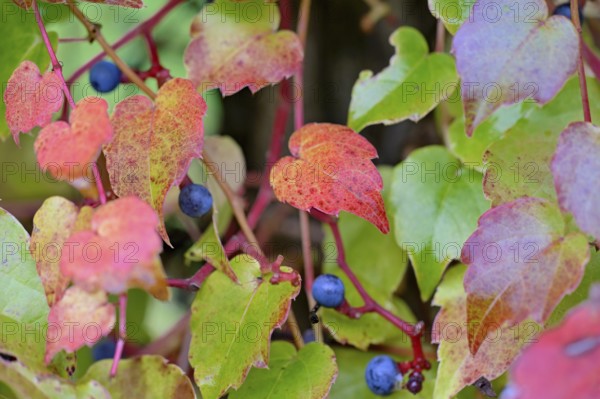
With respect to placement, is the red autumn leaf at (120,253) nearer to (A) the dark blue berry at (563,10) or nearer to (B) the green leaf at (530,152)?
(B) the green leaf at (530,152)

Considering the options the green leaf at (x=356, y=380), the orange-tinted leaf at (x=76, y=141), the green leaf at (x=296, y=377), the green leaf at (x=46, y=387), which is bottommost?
the green leaf at (x=356, y=380)

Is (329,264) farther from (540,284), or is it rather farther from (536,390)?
(536,390)

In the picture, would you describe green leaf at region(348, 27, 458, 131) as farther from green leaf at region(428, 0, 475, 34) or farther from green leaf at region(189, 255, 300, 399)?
green leaf at region(189, 255, 300, 399)

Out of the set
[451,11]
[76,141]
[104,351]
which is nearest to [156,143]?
[76,141]

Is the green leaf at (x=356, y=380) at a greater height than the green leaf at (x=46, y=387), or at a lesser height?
lesser

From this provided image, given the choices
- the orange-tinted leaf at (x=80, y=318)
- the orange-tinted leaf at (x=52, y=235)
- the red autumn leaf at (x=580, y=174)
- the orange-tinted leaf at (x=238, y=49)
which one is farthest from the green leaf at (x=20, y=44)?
the red autumn leaf at (x=580, y=174)

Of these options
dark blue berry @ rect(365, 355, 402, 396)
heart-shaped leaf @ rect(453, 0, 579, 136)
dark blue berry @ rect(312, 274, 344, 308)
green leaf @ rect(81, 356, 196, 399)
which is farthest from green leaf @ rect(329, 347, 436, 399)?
heart-shaped leaf @ rect(453, 0, 579, 136)

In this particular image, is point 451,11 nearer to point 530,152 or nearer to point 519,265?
point 530,152

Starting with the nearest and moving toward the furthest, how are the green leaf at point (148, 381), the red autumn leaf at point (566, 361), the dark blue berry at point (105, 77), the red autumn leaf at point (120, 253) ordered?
the red autumn leaf at point (566, 361) → the red autumn leaf at point (120, 253) → the green leaf at point (148, 381) → the dark blue berry at point (105, 77)
